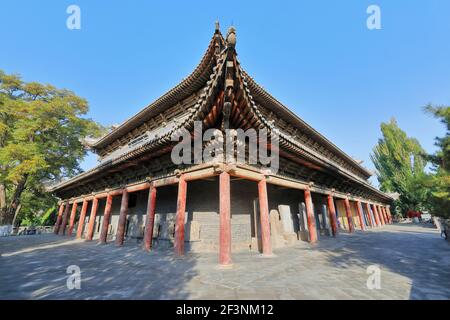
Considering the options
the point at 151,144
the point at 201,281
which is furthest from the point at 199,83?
the point at 201,281

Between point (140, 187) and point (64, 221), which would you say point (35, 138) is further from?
point (140, 187)

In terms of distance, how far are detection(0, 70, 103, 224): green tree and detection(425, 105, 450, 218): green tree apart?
82.1 ft

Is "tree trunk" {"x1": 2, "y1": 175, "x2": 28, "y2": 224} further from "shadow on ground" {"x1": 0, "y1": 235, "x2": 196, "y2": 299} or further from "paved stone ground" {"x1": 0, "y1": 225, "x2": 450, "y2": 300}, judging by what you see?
"paved stone ground" {"x1": 0, "y1": 225, "x2": 450, "y2": 300}

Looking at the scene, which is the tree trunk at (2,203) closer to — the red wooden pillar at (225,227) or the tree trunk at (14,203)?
the tree trunk at (14,203)

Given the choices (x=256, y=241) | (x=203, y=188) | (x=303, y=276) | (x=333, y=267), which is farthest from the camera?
(x=203, y=188)

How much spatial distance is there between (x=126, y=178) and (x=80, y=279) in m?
6.37

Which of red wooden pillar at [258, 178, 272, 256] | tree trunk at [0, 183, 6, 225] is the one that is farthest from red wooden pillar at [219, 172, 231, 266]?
tree trunk at [0, 183, 6, 225]

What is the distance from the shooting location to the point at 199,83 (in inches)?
393

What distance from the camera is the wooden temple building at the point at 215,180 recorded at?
5707 mm

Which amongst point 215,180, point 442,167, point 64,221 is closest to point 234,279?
point 215,180

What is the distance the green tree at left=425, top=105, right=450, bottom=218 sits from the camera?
4496mm

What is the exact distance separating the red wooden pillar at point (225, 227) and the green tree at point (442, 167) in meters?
4.80

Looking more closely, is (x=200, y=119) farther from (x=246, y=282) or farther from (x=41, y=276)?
(x=41, y=276)

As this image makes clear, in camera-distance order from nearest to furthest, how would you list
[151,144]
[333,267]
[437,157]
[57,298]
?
[57,298]
[437,157]
[333,267]
[151,144]
